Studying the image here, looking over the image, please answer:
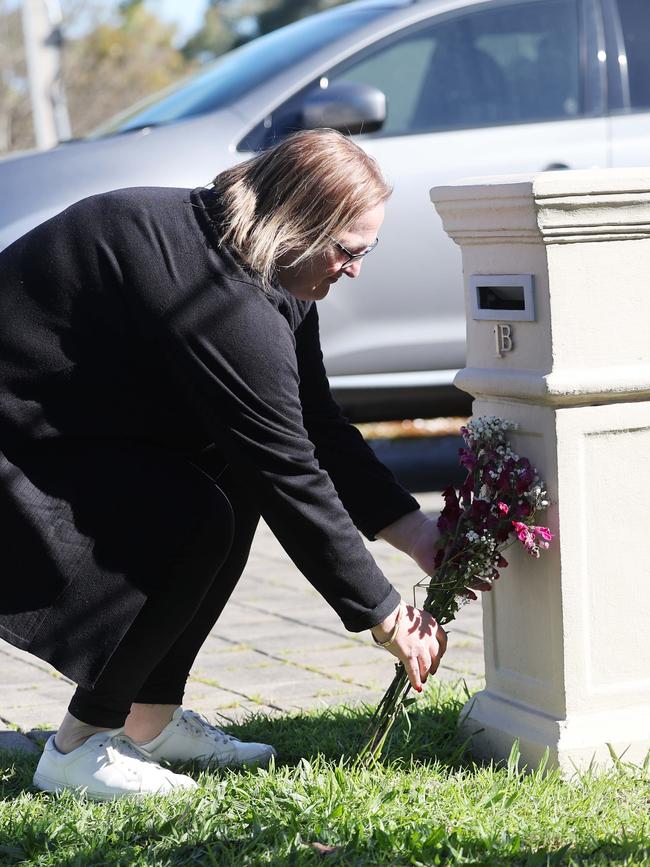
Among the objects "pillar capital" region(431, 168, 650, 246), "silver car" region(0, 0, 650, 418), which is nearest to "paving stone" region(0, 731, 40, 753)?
"pillar capital" region(431, 168, 650, 246)

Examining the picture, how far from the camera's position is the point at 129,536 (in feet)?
8.58

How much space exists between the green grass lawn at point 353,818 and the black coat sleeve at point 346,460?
0.46m

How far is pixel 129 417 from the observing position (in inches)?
104

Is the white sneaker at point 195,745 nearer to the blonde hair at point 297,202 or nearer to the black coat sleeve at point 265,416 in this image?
the black coat sleeve at point 265,416

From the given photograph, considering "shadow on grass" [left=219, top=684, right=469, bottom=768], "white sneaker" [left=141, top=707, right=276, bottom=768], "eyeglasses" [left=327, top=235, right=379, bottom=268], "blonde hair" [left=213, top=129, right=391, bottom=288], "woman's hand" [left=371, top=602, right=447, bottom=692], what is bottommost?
"shadow on grass" [left=219, top=684, right=469, bottom=768]

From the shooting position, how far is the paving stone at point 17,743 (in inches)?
118

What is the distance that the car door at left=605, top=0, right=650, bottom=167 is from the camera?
17.3 ft

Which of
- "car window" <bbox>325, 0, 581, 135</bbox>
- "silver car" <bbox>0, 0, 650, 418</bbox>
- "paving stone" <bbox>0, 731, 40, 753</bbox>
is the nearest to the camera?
"paving stone" <bbox>0, 731, 40, 753</bbox>

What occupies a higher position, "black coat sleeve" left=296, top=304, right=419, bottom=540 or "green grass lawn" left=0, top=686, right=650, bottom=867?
"black coat sleeve" left=296, top=304, right=419, bottom=540

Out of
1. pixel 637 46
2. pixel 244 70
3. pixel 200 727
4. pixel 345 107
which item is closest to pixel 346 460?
pixel 200 727

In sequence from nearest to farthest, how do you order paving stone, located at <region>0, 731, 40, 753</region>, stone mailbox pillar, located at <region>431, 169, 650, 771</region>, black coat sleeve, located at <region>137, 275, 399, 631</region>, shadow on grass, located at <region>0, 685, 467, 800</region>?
black coat sleeve, located at <region>137, 275, 399, 631</region>
stone mailbox pillar, located at <region>431, 169, 650, 771</region>
shadow on grass, located at <region>0, 685, 467, 800</region>
paving stone, located at <region>0, 731, 40, 753</region>

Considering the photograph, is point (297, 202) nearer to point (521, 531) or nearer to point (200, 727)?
point (521, 531)

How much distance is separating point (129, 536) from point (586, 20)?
371 cm

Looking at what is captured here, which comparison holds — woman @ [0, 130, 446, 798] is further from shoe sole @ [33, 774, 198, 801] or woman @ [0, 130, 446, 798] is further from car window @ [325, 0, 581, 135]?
car window @ [325, 0, 581, 135]
